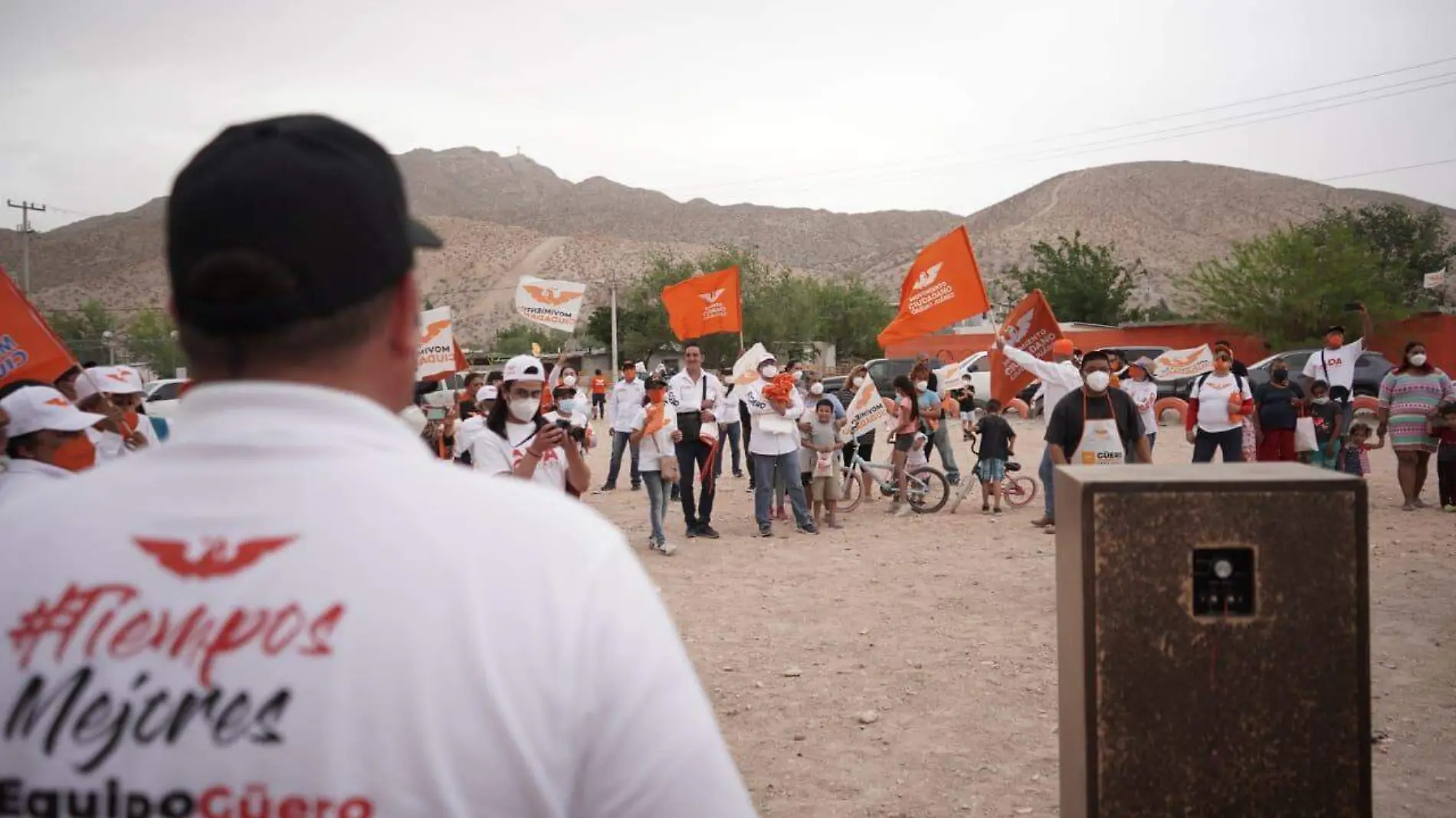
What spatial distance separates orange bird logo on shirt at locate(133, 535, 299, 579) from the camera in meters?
1.03

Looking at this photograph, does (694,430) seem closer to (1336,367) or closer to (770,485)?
(770,485)

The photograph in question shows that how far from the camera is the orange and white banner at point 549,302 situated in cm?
1691

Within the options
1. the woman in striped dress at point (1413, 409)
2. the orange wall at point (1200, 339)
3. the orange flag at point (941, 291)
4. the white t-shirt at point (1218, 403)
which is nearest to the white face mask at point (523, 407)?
the orange flag at point (941, 291)

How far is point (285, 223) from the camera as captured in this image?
42.6 inches

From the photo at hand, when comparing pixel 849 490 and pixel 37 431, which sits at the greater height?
pixel 37 431

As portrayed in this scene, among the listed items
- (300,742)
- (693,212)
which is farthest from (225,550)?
(693,212)

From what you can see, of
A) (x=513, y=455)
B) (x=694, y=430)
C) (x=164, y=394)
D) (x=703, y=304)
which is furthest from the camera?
(x=164, y=394)

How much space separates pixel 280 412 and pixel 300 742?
13.1 inches

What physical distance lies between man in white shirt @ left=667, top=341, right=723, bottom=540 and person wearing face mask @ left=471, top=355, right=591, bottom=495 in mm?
4654

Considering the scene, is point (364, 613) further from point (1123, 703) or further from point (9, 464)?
point (9, 464)

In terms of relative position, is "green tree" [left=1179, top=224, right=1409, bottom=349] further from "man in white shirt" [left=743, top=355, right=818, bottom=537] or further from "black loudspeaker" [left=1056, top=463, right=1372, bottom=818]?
"black loudspeaker" [left=1056, top=463, right=1372, bottom=818]

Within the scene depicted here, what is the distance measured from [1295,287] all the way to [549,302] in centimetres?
2755

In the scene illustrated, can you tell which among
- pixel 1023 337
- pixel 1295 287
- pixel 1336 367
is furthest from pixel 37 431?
pixel 1295 287

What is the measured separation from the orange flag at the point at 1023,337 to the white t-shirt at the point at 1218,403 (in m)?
1.64
